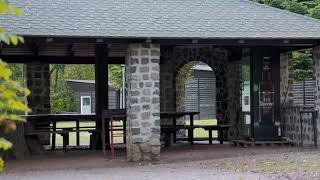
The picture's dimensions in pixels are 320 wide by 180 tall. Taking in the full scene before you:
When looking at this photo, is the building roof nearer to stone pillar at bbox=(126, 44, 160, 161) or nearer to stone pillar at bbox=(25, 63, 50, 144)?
stone pillar at bbox=(126, 44, 160, 161)

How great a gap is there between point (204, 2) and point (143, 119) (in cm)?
436

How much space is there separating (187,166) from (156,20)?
11.6 ft

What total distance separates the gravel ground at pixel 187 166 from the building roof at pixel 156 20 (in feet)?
8.44

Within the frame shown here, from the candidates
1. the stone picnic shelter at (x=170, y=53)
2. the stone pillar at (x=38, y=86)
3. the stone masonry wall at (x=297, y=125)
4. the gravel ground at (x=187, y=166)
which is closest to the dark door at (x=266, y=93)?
the stone picnic shelter at (x=170, y=53)

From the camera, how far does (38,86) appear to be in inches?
700

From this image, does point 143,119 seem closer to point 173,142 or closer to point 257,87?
point 257,87

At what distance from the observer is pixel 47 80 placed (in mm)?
17891

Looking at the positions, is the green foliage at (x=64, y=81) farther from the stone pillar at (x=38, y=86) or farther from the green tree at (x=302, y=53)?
the stone pillar at (x=38, y=86)

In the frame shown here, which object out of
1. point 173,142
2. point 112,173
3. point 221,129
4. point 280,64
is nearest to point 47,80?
point 173,142

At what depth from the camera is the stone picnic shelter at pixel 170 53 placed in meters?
12.1

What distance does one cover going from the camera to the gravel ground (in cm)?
976

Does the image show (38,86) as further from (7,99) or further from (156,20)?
(7,99)

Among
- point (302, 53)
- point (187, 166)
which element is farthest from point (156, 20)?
point (302, 53)

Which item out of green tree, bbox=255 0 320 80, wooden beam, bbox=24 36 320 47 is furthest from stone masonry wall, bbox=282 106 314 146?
green tree, bbox=255 0 320 80
